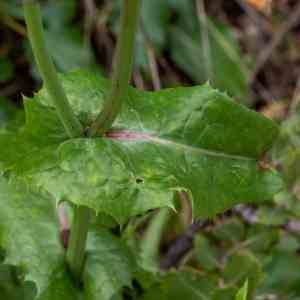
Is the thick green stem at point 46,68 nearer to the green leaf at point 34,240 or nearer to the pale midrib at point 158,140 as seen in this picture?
the pale midrib at point 158,140

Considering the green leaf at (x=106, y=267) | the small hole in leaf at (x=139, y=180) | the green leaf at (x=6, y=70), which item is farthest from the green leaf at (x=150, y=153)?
the green leaf at (x=6, y=70)

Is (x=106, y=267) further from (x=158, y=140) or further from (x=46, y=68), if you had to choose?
(x=46, y=68)

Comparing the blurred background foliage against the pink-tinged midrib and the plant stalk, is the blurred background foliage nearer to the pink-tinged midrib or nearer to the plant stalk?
the plant stalk

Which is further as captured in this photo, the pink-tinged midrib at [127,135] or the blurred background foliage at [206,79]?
the blurred background foliage at [206,79]

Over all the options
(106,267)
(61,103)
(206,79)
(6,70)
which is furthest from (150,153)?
(206,79)

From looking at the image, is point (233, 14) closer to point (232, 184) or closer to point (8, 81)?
point (8, 81)

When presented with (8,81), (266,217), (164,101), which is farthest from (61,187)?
(8,81)

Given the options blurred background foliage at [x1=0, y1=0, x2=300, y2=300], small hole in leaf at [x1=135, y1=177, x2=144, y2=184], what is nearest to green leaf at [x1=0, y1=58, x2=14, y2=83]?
blurred background foliage at [x1=0, y1=0, x2=300, y2=300]
